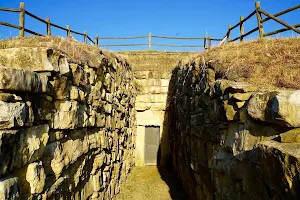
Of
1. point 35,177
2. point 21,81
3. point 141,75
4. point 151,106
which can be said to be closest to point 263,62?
point 21,81

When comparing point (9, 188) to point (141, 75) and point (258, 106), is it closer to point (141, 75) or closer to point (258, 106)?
point (258, 106)

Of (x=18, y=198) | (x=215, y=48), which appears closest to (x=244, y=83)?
(x=215, y=48)

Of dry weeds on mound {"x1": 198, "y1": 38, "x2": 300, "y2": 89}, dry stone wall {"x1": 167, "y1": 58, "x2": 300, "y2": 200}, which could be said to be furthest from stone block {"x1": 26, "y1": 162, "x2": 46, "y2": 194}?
dry weeds on mound {"x1": 198, "y1": 38, "x2": 300, "y2": 89}

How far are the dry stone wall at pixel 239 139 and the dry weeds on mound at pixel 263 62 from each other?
0.28 m

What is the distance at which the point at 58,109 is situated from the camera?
364cm

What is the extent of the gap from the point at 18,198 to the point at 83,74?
8.54 feet

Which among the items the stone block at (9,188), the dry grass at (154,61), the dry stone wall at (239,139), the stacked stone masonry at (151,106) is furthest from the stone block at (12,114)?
the dry grass at (154,61)

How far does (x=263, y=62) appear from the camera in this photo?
486 centimetres

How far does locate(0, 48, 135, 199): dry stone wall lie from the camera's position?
241 centimetres

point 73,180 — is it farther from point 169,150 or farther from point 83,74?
point 169,150

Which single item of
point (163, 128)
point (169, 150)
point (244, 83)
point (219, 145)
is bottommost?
point (169, 150)

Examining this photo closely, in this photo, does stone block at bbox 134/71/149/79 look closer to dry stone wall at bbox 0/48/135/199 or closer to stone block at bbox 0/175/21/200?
dry stone wall at bbox 0/48/135/199

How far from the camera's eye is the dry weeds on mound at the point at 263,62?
4218 millimetres

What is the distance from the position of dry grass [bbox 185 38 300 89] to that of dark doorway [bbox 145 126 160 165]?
5.87 meters
